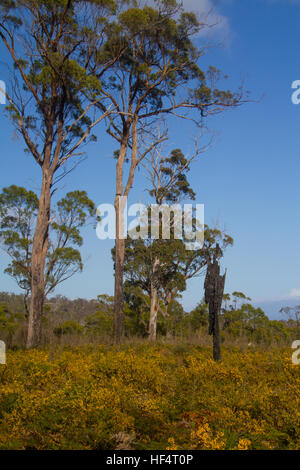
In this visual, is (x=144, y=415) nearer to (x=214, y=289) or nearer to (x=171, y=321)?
(x=214, y=289)

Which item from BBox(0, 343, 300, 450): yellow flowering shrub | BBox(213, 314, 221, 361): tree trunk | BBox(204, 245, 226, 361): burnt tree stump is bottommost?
BBox(0, 343, 300, 450): yellow flowering shrub

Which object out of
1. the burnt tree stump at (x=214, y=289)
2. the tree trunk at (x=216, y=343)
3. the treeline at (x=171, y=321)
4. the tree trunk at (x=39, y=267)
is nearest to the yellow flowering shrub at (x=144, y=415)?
the tree trunk at (x=216, y=343)

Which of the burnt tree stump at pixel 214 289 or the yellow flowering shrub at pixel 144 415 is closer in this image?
the yellow flowering shrub at pixel 144 415

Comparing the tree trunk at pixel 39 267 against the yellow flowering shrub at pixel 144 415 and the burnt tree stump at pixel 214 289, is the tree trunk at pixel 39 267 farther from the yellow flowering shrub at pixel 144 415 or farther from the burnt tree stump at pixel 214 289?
the yellow flowering shrub at pixel 144 415

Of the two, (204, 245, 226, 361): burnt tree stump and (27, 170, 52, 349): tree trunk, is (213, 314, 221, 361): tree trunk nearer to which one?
(204, 245, 226, 361): burnt tree stump

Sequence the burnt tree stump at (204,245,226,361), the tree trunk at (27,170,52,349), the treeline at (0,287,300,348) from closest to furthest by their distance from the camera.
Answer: the burnt tree stump at (204,245,226,361)
the tree trunk at (27,170,52,349)
the treeline at (0,287,300,348)

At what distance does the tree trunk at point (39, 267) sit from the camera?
1280cm

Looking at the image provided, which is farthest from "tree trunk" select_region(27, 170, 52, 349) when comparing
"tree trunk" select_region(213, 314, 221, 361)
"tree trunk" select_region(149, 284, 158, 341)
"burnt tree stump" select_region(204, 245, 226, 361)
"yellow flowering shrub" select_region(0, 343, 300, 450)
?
"tree trunk" select_region(149, 284, 158, 341)

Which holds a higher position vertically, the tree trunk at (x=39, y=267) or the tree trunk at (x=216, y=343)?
the tree trunk at (x=39, y=267)

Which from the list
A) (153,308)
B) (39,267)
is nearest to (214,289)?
(39,267)

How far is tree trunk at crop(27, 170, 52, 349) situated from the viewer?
12.8m

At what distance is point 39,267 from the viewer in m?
13.4
